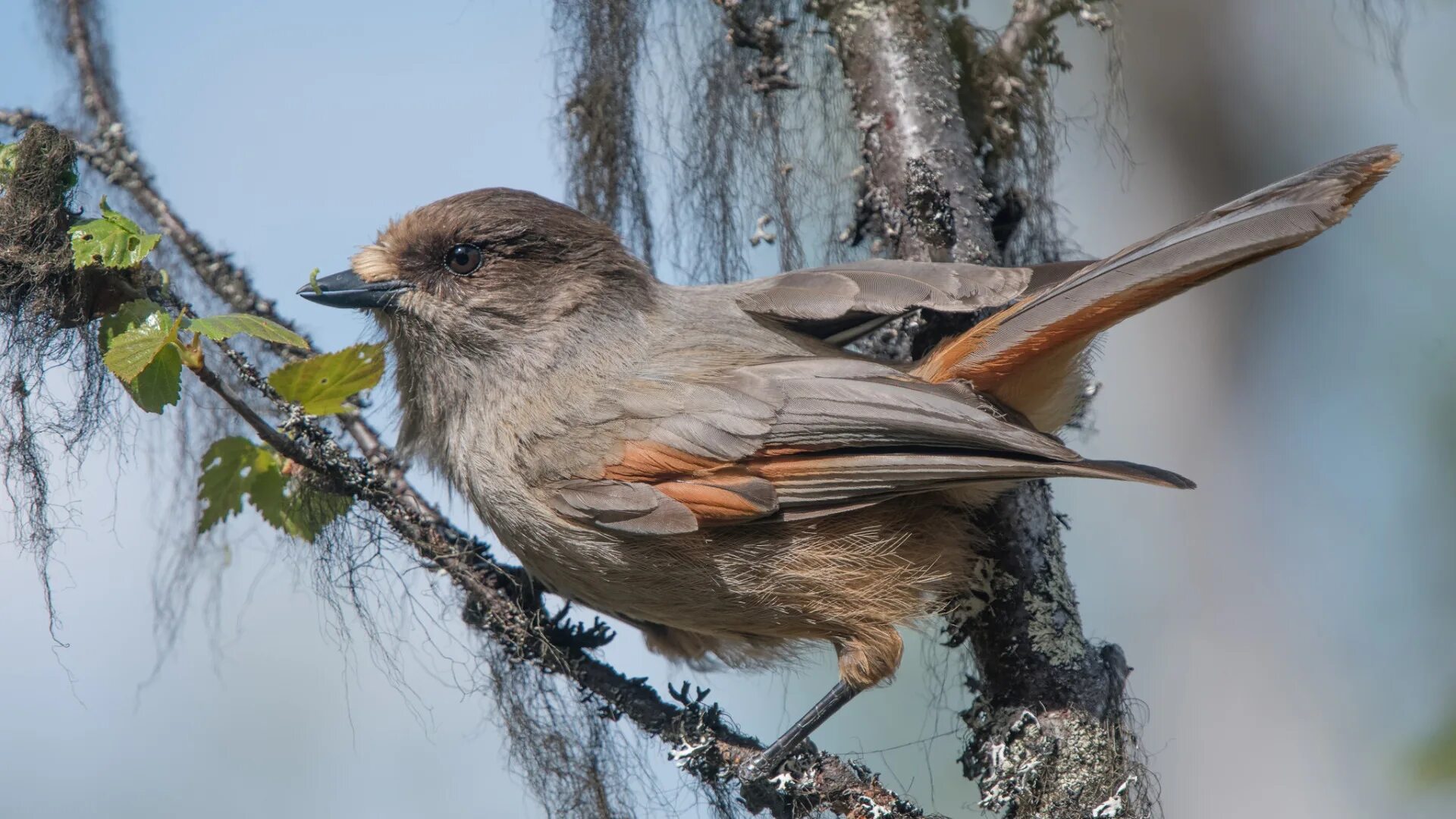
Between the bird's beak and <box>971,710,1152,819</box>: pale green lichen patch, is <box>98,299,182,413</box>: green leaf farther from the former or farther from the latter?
<box>971,710,1152,819</box>: pale green lichen patch

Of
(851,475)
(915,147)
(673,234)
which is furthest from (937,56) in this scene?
(851,475)

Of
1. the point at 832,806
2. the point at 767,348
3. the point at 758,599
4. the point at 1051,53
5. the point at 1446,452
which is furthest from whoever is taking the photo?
the point at 1446,452

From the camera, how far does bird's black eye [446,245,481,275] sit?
11.4 feet

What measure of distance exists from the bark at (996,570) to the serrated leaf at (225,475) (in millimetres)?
1916

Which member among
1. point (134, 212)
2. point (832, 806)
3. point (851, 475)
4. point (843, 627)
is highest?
point (134, 212)

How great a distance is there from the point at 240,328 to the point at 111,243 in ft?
1.22

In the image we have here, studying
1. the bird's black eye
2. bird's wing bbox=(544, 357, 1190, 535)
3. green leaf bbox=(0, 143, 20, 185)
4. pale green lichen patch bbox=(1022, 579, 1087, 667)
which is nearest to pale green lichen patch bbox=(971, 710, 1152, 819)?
pale green lichen patch bbox=(1022, 579, 1087, 667)

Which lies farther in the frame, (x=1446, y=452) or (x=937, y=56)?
(x=1446, y=452)

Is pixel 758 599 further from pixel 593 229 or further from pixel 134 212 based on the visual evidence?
pixel 134 212

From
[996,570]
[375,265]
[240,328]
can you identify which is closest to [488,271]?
[375,265]

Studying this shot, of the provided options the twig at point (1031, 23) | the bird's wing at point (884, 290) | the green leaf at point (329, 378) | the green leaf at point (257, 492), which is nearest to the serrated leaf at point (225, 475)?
the green leaf at point (257, 492)

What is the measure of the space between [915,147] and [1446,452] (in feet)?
14.0

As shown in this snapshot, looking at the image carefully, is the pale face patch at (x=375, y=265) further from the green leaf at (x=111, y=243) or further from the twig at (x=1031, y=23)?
the twig at (x=1031, y=23)

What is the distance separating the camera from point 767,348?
3.42 m
